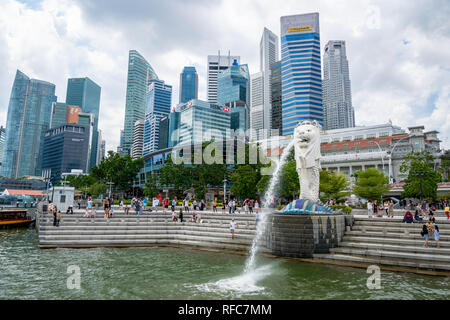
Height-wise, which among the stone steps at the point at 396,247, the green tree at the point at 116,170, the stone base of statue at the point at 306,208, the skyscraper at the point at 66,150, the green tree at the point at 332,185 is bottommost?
the stone steps at the point at 396,247

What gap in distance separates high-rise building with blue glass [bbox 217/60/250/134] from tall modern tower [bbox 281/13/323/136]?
39912 millimetres

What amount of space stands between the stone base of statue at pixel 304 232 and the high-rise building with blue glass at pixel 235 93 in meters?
151

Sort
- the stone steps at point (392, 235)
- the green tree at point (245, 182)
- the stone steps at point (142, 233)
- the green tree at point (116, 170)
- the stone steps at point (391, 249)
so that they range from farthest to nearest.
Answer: the green tree at point (116, 170) < the green tree at point (245, 182) < the stone steps at point (142, 233) < the stone steps at point (392, 235) < the stone steps at point (391, 249)

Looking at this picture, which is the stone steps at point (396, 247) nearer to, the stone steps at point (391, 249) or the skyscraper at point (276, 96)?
the stone steps at point (391, 249)

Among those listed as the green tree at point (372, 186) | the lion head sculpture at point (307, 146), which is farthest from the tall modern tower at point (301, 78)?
the lion head sculpture at point (307, 146)

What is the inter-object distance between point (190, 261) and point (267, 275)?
4.88m

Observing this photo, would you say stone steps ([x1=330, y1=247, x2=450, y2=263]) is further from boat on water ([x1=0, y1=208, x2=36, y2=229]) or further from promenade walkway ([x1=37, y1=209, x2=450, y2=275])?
boat on water ([x1=0, y1=208, x2=36, y2=229])

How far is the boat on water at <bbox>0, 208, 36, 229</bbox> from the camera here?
1259 inches

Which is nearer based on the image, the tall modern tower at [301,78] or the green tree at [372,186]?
the green tree at [372,186]

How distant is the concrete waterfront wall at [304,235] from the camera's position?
15.2 metres

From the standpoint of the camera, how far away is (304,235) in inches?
604

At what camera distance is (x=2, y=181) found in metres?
135

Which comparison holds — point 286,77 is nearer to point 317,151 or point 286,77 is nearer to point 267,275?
point 317,151

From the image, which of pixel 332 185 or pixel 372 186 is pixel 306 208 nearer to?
pixel 332 185
